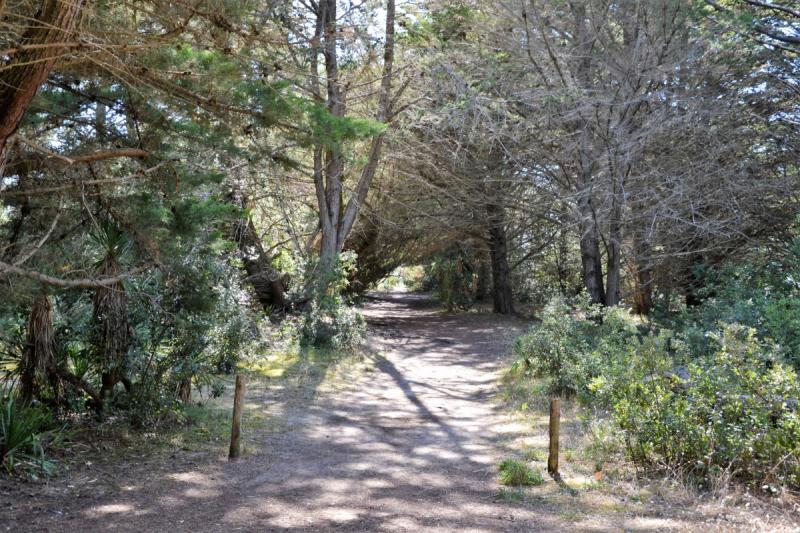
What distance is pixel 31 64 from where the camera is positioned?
5070 mm

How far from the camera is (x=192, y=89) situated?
22.7 ft

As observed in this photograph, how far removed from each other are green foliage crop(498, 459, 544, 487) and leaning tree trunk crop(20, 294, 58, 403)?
16.0ft

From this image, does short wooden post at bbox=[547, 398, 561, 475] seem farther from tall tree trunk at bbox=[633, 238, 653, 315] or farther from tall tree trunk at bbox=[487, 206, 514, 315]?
tall tree trunk at bbox=[487, 206, 514, 315]

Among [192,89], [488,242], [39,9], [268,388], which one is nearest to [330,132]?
[192,89]

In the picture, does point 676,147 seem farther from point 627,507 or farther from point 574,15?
point 627,507

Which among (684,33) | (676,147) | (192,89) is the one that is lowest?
(192,89)

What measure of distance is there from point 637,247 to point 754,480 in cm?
966

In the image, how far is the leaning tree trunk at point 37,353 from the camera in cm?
738

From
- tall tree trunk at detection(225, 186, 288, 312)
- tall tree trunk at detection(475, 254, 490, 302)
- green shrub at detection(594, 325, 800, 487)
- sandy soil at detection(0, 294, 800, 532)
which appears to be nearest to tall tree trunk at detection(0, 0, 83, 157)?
sandy soil at detection(0, 294, 800, 532)

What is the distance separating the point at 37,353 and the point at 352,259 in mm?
10102

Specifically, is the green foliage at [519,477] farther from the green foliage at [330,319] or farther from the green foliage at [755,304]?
the green foliage at [330,319]

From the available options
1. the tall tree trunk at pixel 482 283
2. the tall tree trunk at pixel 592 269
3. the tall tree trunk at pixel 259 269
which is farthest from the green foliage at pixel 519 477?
the tall tree trunk at pixel 482 283

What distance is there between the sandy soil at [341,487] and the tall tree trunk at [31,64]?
3.08m

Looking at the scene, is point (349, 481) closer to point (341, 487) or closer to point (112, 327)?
point (341, 487)
